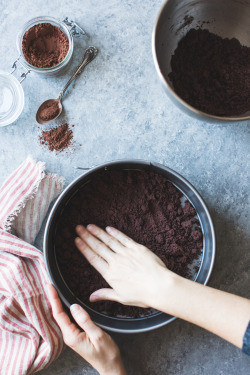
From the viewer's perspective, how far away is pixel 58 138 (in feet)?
4.01

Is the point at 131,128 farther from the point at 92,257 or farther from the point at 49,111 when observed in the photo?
the point at 92,257

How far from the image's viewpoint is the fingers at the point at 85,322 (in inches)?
40.5

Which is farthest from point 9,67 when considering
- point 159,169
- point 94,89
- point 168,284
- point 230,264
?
point 230,264

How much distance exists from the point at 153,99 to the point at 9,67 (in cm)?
51

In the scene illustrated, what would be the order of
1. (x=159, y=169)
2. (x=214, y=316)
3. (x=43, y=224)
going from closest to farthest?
(x=214, y=316)
(x=159, y=169)
(x=43, y=224)

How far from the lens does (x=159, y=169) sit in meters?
1.11

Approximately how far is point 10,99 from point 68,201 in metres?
0.42

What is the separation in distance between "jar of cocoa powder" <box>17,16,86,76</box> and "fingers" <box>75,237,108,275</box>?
57cm

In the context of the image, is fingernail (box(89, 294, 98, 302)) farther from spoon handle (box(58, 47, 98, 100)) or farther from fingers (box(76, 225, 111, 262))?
spoon handle (box(58, 47, 98, 100))

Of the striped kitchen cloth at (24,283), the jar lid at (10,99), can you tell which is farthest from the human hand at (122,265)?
the jar lid at (10,99)

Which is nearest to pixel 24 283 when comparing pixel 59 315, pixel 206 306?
pixel 59 315

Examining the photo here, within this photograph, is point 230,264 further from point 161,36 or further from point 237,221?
point 161,36

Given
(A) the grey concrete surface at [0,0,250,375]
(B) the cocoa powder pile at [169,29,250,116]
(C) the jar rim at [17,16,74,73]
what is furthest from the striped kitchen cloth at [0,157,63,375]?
(B) the cocoa powder pile at [169,29,250,116]

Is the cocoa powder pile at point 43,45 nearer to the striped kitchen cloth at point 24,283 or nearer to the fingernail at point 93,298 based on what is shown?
the striped kitchen cloth at point 24,283
